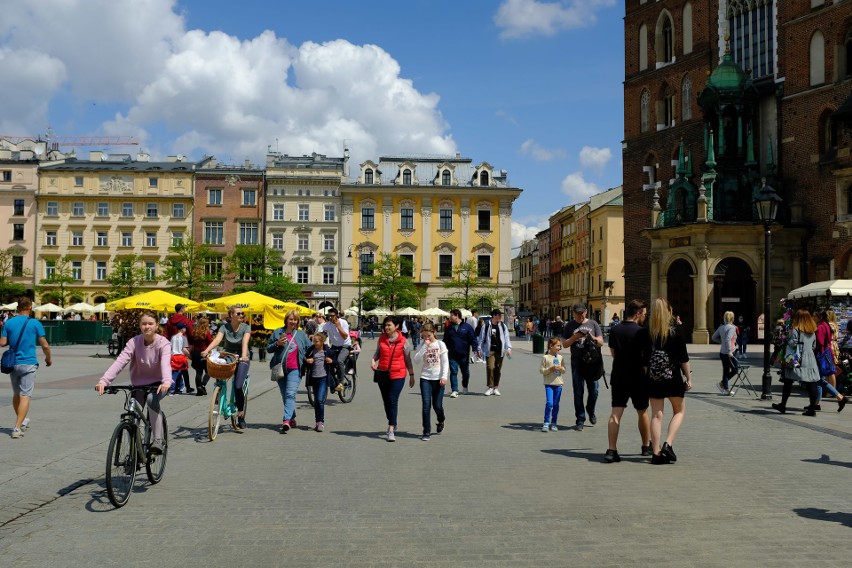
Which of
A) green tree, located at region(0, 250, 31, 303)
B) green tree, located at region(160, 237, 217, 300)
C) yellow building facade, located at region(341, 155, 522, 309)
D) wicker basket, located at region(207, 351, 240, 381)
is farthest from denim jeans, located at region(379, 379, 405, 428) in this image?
yellow building facade, located at region(341, 155, 522, 309)

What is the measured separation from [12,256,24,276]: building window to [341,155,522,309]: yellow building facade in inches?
1158

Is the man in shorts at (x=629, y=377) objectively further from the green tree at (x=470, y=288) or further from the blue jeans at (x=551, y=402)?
the green tree at (x=470, y=288)

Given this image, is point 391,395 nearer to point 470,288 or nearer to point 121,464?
point 121,464

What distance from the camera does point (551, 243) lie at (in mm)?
110812

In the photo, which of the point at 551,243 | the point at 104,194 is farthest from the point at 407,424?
the point at 551,243

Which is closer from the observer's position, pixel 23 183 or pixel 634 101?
pixel 634 101

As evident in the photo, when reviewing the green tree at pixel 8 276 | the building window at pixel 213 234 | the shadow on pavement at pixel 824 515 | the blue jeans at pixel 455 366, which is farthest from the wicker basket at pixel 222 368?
the building window at pixel 213 234

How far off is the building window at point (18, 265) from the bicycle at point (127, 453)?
259 ft

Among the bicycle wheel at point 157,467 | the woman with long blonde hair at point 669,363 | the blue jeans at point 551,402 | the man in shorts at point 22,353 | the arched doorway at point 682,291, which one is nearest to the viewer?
the bicycle wheel at point 157,467

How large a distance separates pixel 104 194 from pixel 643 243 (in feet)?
170

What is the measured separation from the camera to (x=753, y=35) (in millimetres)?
46094

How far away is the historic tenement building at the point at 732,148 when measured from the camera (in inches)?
1614

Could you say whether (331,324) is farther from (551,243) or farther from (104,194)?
(551,243)

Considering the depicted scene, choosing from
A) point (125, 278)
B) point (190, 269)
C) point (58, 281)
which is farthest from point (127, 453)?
point (58, 281)
